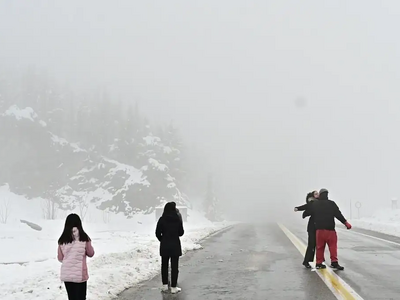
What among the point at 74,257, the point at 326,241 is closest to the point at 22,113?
the point at 326,241

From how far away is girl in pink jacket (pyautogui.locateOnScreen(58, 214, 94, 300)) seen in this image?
6.83 metres

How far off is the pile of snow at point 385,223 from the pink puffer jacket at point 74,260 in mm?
24699

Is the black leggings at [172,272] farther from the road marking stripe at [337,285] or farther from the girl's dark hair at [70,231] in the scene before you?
the girl's dark hair at [70,231]

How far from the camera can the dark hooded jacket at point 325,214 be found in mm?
13094

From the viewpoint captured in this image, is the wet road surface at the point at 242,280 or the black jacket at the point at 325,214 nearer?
the wet road surface at the point at 242,280

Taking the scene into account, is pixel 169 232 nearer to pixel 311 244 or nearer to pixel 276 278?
pixel 276 278

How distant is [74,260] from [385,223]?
3515 centimetres

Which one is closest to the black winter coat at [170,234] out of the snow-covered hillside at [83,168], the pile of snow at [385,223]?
the pile of snow at [385,223]

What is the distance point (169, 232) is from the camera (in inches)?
407

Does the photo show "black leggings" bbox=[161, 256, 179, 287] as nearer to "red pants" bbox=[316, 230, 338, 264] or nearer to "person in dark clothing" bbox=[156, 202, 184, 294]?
"person in dark clothing" bbox=[156, 202, 184, 294]

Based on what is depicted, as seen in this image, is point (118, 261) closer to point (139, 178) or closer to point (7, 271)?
point (7, 271)

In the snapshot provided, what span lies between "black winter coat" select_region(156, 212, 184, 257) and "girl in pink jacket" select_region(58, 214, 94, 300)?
3.42 metres

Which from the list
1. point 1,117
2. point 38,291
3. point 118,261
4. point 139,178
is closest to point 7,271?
point 118,261

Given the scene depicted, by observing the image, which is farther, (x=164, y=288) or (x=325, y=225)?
(x=325, y=225)
